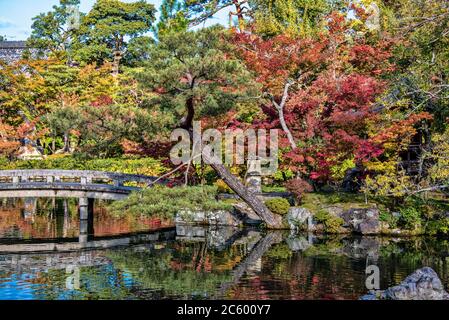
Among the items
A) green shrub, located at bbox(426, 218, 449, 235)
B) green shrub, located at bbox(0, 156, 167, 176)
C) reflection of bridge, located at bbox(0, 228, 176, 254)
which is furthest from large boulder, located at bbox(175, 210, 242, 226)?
green shrub, located at bbox(0, 156, 167, 176)

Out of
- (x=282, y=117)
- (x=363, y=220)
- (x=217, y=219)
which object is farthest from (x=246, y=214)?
(x=363, y=220)

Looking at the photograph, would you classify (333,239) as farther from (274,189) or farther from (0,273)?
(0,273)

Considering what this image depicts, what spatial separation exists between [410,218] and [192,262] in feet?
28.1

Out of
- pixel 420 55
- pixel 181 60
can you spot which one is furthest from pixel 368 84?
pixel 181 60

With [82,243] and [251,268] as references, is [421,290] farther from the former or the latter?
[82,243]

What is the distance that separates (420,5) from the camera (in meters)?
17.7

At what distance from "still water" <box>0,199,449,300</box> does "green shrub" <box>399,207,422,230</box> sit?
0.88 m

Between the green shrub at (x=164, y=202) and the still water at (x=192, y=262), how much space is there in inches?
56.0

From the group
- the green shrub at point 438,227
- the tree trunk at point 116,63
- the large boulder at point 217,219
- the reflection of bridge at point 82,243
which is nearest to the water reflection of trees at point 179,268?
the reflection of bridge at point 82,243

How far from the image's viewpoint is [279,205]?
22312 millimetres

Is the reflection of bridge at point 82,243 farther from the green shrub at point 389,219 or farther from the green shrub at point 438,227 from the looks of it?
the green shrub at point 438,227

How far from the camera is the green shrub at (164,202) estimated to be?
1661cm

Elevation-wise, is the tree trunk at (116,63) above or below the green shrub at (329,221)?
above

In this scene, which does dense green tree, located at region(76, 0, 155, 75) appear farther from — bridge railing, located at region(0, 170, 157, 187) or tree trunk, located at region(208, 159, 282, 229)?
tree trunk, located at region(208, 159, 282, 229)
